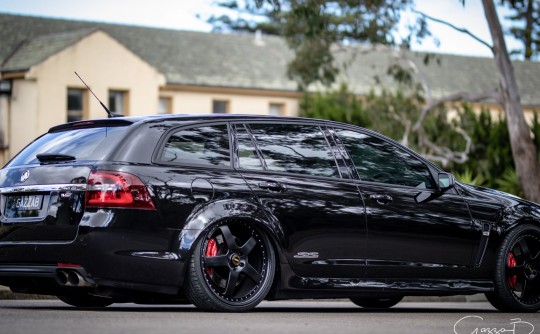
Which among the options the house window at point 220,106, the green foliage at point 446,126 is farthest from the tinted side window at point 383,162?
the house window at point 220,106

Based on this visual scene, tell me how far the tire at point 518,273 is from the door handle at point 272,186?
7.89 feet

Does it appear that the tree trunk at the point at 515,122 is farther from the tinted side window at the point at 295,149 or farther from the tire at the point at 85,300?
the tire at the point at 85,300

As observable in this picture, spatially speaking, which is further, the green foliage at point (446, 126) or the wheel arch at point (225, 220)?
the green foliage at point (446, 126)

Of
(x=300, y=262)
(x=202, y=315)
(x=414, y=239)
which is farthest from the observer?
(x=414, y=239)

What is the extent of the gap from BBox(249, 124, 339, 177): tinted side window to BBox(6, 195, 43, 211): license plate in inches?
72.0

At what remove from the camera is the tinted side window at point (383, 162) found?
10.3 metres

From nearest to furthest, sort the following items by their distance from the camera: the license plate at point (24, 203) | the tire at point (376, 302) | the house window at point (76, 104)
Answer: the license plate at point (24, 203) < the tire at point (376, 302) < the house window at point (76, 104)

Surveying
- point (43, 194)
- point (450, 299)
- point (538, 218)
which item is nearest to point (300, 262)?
point (43, 194)

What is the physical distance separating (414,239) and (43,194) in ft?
10.4

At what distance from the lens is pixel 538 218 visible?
36.4 feet

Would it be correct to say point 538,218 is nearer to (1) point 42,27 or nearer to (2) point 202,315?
(2) point 202,315

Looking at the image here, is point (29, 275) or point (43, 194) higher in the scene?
point (43, 194)

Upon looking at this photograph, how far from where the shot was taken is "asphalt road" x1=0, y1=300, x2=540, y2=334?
7.65 m

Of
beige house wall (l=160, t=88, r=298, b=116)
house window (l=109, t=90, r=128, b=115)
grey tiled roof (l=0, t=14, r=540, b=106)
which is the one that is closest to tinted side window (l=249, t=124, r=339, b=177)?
house window (l=109, t=90, r=128, b=115)
